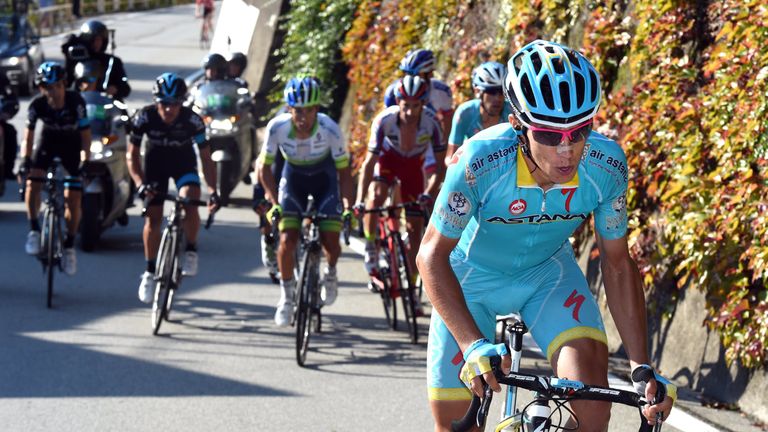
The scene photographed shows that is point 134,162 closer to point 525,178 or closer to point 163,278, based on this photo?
point 163,278

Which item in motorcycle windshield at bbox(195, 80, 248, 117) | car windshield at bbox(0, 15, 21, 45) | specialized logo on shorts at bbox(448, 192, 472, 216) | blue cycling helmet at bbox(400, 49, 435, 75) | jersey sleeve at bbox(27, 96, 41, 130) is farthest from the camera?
car windshield at bbox(0, 15, 21, 45)

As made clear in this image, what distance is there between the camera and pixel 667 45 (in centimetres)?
970

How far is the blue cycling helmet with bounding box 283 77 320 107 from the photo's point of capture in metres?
9.67

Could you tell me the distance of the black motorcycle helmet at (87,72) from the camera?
15047 millimetres

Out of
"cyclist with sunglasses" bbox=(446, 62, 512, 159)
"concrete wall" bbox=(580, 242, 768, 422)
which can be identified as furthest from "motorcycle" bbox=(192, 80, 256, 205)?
"concrete wall" bbox=(580, 242, 768, 422)

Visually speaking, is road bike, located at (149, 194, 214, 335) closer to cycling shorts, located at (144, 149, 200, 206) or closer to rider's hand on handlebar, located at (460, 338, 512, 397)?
cycling shorts, located at (144, 149, 200, 206)

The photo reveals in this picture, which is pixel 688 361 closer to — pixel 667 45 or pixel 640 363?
pixel 667 45

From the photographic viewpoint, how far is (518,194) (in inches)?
183

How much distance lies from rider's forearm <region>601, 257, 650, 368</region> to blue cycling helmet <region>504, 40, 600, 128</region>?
0.60m

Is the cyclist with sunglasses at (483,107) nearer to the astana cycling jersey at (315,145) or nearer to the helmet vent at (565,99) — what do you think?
the astana cycling jersey at (315,145)

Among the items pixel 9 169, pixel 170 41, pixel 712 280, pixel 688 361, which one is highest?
pixel 712 280

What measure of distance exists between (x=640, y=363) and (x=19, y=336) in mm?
6591

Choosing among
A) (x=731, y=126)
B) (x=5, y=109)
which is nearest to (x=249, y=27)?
(x=5, y=109)

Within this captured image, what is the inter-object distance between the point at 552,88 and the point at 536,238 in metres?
0.78
